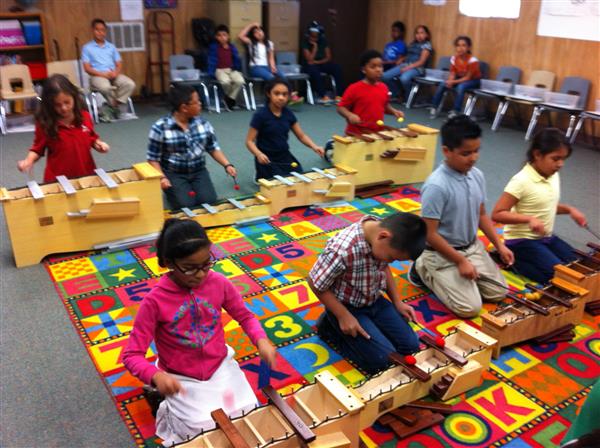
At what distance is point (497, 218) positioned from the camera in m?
3.59

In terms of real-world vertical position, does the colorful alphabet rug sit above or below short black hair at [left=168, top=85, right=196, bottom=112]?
below

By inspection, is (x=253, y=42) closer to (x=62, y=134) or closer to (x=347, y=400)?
(x=62, y=134)

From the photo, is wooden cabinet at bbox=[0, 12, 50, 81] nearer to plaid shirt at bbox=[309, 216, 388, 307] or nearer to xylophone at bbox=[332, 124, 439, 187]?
xylophone at bbox=[332, 124, 439, 187]

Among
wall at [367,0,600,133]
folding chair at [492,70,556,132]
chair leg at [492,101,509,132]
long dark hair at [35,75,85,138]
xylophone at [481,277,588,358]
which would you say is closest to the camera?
xylophone at [481,277,588,358]

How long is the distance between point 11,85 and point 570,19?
23.3 feet

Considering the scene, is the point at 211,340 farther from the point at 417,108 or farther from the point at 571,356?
the point at 417,108

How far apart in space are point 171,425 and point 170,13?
776 cm

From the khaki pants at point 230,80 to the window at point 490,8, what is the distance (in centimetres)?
347

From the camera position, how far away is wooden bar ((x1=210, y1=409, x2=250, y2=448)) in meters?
1.89

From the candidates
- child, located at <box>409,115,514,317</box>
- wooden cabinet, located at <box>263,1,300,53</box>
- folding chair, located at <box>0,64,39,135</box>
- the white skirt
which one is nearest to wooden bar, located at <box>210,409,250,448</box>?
the white skirt

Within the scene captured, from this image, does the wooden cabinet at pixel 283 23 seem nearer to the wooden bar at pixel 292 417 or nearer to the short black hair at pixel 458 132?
the short black hair at pixel 458 132

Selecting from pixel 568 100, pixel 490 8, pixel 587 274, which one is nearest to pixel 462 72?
pixel 490 8

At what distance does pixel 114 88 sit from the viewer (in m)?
7.64

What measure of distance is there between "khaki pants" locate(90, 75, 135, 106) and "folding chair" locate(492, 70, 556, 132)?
4.99m
